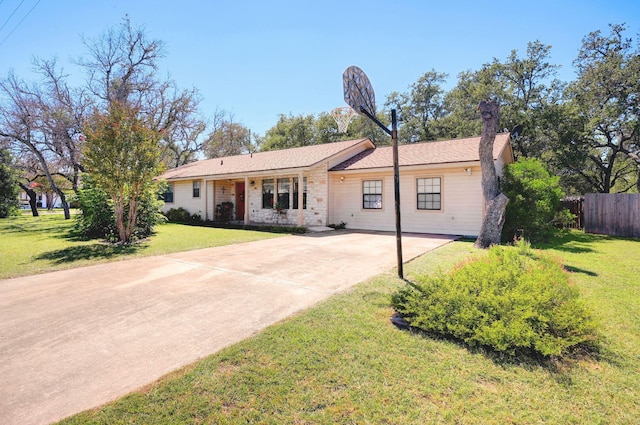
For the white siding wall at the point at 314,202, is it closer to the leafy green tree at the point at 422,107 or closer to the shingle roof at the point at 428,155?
the shingle roof at the point at 428,155

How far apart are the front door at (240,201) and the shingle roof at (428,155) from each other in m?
6.70

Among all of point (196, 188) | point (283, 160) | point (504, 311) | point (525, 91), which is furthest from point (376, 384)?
point (525, 91)

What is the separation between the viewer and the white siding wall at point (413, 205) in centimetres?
1159

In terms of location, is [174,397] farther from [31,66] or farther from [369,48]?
[31,66]

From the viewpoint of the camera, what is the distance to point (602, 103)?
1800 cm

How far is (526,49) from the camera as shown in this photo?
839 inches

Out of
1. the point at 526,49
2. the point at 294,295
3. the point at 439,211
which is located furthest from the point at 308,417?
the point at 526,49

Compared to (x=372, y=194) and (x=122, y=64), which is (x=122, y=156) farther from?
(x=122, y=64)

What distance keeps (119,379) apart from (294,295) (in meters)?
2.46

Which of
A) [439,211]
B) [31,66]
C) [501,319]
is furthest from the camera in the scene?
[31,66]

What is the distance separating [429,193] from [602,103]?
575 inches

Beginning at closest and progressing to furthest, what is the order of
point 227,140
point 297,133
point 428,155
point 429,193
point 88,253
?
point 88,253 < point 429,193 < point 428,155 < point 297,133 < point 227,140

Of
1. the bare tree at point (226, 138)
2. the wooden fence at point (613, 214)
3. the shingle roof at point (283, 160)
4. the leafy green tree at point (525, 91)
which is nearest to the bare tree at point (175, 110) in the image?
the bare tree at point (226, 138)

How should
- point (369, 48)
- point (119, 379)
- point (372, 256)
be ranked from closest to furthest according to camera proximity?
point (119, 379), point (372, 256), point (369, 48)
